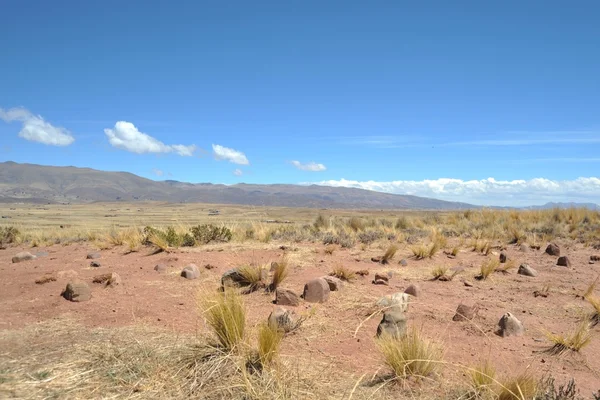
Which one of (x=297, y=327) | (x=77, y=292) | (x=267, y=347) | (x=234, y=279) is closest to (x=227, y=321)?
(x=267, y=347)

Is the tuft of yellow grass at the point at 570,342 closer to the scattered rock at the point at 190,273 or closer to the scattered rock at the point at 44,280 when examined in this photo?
the scattered rock at the point at 190,273

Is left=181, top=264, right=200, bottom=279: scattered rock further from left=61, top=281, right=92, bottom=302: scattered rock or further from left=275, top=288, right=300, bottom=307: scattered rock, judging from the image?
left=275, top=288, right=300, bottom=307: scattered rock

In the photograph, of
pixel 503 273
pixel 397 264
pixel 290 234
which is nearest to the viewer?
pixel 503 273

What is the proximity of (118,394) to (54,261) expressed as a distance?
Answer: 864 centimetres

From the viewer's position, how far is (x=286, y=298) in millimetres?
6594

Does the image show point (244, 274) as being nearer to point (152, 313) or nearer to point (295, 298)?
point (295, 298)

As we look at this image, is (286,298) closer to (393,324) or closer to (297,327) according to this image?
(297,327)

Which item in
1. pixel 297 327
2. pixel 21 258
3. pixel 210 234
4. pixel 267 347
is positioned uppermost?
pixel 210 234

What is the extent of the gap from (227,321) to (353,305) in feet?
8.82

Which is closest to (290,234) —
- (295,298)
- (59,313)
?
(295,298)

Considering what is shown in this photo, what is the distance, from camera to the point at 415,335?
4.13 m

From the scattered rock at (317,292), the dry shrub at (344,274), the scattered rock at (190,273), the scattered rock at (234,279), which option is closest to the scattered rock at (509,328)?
the scattered rock at (317,292)

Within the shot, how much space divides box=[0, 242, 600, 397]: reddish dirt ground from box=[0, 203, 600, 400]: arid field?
3 cm

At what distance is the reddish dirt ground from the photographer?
15.7 ft
